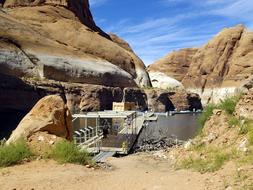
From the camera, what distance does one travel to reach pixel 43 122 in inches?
680

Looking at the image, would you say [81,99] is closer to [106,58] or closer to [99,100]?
[99,100]

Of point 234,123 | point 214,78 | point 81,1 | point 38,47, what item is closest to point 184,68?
point 214,78

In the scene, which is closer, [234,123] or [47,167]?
[47,167]

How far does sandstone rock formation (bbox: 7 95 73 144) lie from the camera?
17016 millimetres

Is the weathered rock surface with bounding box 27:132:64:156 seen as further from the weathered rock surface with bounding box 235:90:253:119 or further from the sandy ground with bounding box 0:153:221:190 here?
the weathered rock surface with bounding box 235:90:253:119

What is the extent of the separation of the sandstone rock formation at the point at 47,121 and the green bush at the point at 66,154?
5.24 ft

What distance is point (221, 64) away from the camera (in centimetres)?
17300

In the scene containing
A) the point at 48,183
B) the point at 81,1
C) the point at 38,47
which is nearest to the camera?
the point at 48,183

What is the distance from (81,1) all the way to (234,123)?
11554 centimetres

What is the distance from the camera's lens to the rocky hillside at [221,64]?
6506 inches

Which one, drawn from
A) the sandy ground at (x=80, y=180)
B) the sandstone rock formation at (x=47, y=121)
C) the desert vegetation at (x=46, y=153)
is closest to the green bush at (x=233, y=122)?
the sandy ground at (x=80, y=180)

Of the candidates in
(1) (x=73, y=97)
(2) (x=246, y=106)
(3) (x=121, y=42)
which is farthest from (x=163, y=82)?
(2) (x=246, y=106)

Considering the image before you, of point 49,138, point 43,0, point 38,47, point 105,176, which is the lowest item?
point 105,176

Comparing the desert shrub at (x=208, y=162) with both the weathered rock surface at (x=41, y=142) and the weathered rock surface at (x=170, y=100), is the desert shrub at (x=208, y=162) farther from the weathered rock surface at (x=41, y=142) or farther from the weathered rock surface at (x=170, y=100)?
the weathered rock surface at (x=170, y=100)
